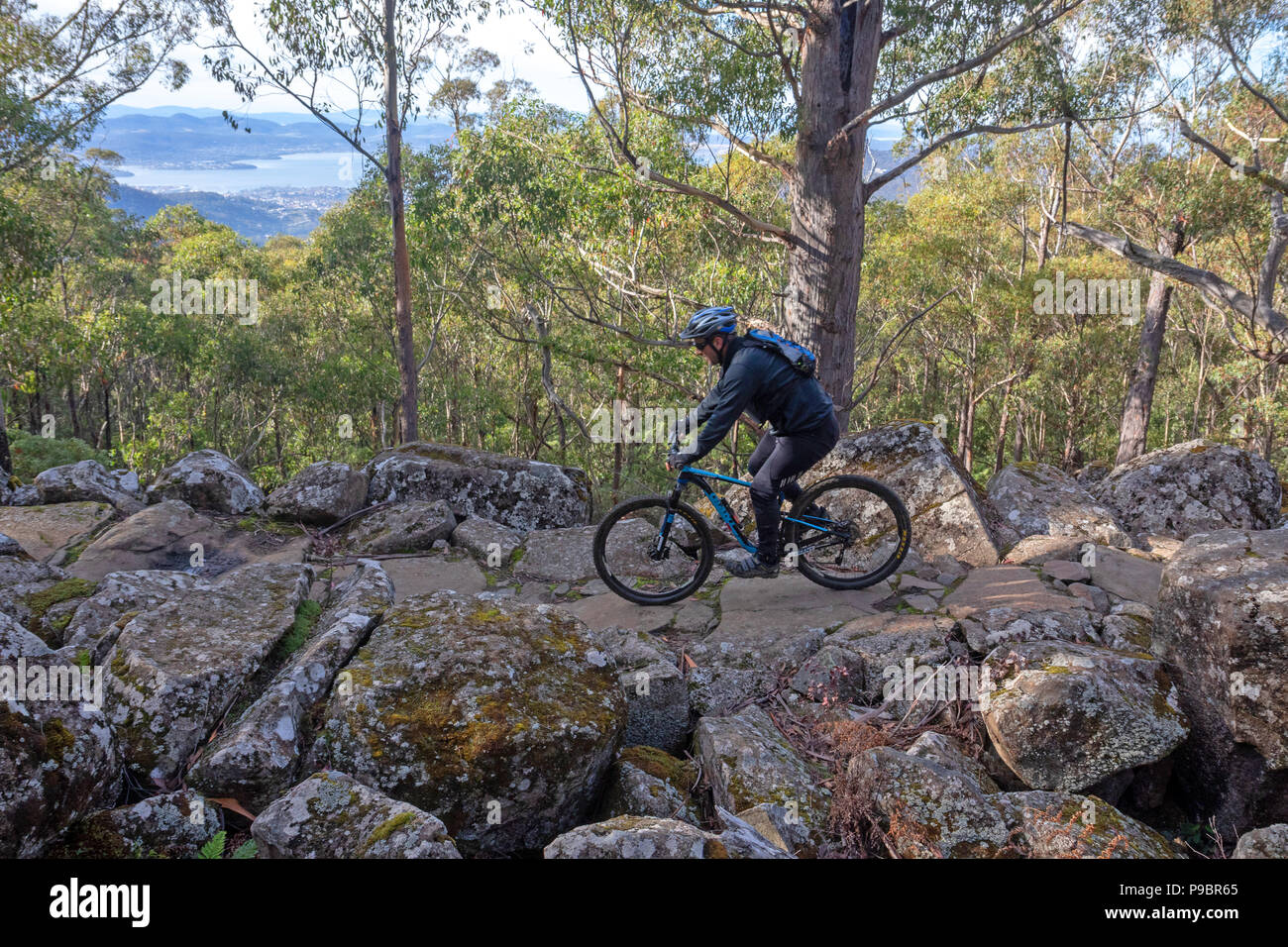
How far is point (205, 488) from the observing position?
763 centimetres

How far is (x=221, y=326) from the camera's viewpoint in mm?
21953

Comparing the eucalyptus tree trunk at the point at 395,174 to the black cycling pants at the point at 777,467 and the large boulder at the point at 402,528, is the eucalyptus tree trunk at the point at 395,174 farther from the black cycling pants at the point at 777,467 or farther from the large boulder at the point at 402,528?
the black cycling pants at the point at 777,467

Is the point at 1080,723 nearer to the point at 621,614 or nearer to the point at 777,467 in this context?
the point at 777,467

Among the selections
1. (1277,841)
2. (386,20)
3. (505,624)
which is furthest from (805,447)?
(386,20)

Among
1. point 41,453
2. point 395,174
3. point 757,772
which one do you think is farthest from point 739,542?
point 41,453

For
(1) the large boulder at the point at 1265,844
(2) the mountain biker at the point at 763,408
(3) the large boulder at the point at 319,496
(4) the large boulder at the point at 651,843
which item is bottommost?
(1) the large boulder at the point at 1265,844

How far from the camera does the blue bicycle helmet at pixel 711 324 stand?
511 centimetres

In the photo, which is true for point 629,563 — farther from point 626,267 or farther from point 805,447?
point 626,267

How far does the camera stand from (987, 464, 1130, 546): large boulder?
22.7 ft

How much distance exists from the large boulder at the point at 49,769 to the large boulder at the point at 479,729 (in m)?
0.82

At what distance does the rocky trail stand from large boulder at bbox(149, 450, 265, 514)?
1319 millimetres

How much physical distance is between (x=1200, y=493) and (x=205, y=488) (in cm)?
978

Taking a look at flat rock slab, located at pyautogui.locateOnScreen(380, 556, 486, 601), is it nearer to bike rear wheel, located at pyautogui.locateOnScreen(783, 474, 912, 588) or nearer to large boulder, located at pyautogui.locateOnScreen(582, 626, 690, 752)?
large boulder, located at pyautogui.locateOnScreen(582, 626, 690, 752)

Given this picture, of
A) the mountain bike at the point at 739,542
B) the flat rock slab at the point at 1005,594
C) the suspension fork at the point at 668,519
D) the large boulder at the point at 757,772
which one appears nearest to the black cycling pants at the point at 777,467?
the mountain bike at the point at 739,542
